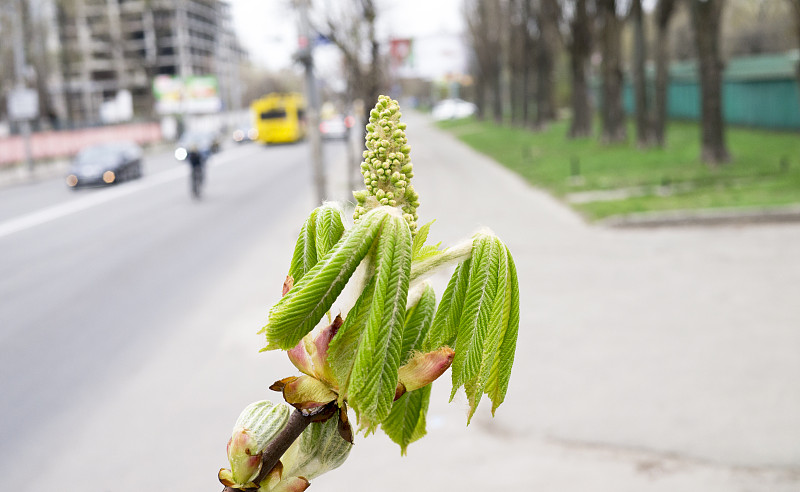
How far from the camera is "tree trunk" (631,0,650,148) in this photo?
27766 mm

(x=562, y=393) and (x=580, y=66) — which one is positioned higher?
(x=580, y=66)

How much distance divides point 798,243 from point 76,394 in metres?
10.9

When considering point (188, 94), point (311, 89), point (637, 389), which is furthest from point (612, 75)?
point (188, 94)

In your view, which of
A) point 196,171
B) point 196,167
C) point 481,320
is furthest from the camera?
point 196,171

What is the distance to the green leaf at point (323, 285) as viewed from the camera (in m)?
0.88

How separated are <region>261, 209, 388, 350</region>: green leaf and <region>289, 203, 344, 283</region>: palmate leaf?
12 centimetres

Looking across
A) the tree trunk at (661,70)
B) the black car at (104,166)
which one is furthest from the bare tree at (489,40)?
the black car at (104,166)

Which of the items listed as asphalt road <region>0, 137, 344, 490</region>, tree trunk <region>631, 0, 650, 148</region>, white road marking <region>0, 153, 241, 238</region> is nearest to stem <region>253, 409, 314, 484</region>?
asphalt road <region>0, 137, 344, 490</region>

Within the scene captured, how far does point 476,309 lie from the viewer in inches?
38.5

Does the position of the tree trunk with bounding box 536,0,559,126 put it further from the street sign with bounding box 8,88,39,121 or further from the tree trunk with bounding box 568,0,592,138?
the street sign with bounding box 8,88,39,121

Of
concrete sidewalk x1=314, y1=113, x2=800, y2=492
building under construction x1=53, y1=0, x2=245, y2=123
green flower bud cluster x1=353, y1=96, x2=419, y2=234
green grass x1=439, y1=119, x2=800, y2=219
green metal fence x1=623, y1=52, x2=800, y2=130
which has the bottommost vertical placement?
concrete sidewalk x1=314, y1=113, x2=800, y2=492

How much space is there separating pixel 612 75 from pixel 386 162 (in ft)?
105

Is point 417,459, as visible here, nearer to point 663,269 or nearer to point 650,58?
point 663,269

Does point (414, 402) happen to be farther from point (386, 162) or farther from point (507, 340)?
point (386, 162)
